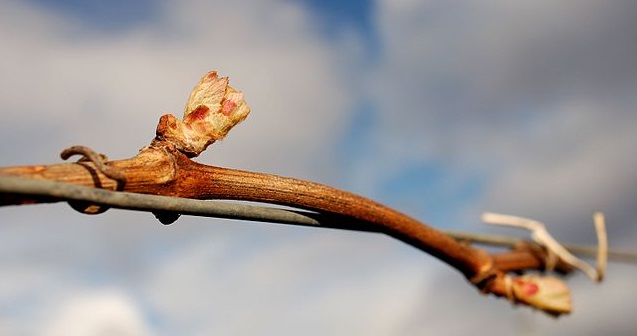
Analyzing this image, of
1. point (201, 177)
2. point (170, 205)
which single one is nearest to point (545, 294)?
point (201, 177)

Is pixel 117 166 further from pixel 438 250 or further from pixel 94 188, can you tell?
pixel 438 250

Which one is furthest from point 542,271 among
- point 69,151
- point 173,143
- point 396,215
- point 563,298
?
point 69,151

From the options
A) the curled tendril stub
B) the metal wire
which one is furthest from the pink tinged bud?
the curled tendril stub

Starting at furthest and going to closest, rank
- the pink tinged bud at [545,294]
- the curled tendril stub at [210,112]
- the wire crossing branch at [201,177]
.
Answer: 1. the pink tinged bud at [545,294]
2. the curled tendril stub at [210,112]
3. the wire crossing branch at [201,177]

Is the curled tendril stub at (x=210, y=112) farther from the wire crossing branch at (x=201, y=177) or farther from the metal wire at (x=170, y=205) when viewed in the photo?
the metal wire at (x=170, y=205)

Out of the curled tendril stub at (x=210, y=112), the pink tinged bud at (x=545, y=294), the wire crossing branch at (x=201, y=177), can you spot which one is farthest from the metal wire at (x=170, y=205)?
the pink tinged bud at (x=545, y=294)

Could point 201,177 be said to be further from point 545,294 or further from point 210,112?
point 545,294
